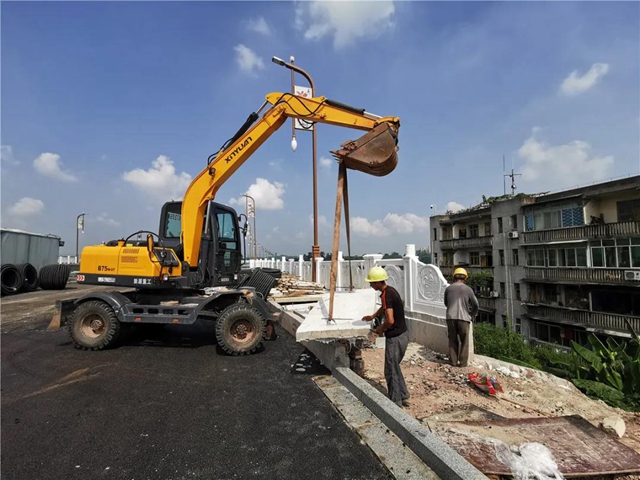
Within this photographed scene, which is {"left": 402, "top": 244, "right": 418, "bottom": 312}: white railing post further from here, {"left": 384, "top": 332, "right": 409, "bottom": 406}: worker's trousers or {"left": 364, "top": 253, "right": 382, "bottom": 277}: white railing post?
{"left": 384, "top": 332, "right": 409, "bottom": 406}: worker's trousers

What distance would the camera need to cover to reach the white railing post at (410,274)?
270 inches

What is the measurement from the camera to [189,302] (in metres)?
6.43

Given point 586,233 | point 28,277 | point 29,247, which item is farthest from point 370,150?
point 586,233

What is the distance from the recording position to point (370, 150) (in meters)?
4.62

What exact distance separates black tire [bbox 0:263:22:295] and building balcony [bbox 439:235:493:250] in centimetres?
3823

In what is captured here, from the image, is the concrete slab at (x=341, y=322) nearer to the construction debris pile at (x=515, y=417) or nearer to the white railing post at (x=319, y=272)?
the construction debris pile at (x=515, y=417)

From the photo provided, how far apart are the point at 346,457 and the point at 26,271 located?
22480 millimetres

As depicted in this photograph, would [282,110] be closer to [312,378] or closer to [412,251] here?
[412,251]

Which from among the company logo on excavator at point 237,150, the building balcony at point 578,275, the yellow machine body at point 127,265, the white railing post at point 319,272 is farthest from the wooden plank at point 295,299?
the building balcony at point 578,275

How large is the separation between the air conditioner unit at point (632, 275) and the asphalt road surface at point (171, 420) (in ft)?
83.6

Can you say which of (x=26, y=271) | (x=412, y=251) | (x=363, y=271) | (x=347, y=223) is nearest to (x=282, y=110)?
(x=347, y=223)

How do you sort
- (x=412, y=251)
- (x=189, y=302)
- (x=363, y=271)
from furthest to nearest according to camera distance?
1. (x=363, y=271)
2. (x=412, y=251)
3. (x=189, y=302)

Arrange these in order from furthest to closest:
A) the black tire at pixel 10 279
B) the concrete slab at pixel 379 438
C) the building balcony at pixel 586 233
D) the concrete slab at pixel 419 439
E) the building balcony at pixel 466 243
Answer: the building balcony at pixel 466 243 → the building balcony at pixel 586 233 → the black tire at pixel 10 279 → the concrete slab at pixel 379 438 → the concrete slab at pixel 419 439

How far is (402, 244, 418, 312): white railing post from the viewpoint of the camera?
6859 millimetres
